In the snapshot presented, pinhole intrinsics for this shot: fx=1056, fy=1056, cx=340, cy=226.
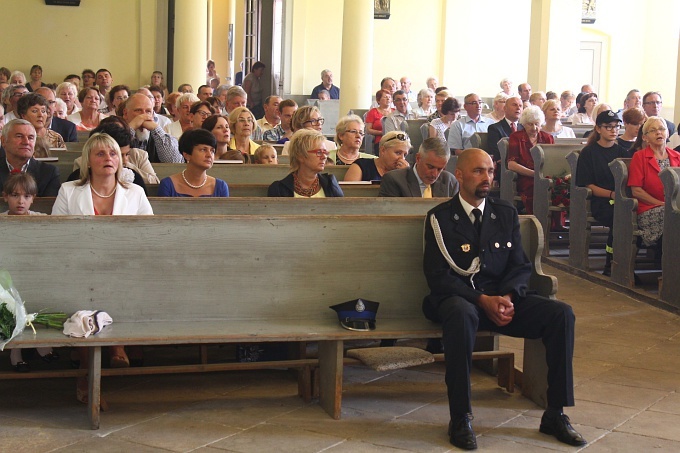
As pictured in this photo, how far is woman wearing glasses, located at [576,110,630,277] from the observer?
7953 millimetres

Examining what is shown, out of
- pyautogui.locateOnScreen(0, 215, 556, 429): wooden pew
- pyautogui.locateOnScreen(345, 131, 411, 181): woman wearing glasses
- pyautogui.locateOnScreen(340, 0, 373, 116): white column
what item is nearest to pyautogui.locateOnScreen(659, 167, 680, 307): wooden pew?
pyautogui.locateOnScreen(345, 131, 411, 181): woman wearing glasses

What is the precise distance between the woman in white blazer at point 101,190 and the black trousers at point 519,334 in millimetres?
1680

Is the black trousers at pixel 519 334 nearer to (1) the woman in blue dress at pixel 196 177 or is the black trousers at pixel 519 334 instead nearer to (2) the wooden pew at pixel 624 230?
(1) the woman in blue dress at pixel 196 177

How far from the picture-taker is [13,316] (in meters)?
4.13

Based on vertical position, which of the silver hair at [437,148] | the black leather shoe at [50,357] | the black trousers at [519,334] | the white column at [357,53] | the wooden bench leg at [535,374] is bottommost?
the black leather shoe at [50,357]

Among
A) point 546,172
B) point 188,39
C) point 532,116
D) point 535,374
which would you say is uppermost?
point 188,39

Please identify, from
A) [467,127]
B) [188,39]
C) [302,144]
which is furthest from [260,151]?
[188,39]

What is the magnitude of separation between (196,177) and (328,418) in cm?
200

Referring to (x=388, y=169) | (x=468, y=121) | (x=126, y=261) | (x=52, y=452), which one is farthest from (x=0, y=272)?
(x=468, y=121)

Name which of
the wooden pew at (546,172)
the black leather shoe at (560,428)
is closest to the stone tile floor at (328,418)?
the black leather shoe at (560,428)

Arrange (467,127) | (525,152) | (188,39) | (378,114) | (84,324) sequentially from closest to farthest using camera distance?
(84,324) < (525,152) < (467,127) < (378,114) < (188,39)

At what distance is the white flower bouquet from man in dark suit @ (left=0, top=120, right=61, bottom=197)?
1.71 metres

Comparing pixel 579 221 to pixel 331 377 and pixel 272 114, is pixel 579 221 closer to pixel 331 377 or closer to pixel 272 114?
pixel 272 114

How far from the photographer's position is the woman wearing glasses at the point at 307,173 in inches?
227
